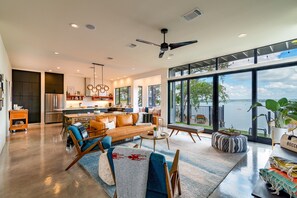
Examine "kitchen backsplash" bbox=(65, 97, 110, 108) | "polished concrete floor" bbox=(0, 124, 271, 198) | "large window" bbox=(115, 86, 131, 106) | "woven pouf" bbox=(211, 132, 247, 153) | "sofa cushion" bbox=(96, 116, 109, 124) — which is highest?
"large window" bbox=(115, 86, 131, 106)

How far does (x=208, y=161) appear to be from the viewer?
3.27 metres

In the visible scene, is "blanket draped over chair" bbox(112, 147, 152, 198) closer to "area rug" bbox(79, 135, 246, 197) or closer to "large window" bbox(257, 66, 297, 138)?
"area rug" bbox(79, 135, 246, 197)

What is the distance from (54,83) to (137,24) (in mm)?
7646

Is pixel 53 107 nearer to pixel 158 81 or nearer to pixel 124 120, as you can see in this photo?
pixel 124 120

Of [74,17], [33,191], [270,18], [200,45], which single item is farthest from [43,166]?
[270,18]

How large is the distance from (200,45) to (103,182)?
431cm

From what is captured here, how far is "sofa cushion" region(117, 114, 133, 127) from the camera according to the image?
16.7 feet

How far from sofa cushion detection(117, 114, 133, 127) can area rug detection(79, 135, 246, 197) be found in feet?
3.72

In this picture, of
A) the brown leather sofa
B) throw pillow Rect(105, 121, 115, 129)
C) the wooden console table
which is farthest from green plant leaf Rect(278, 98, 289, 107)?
the wooden console table

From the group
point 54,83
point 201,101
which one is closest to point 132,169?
point 201,101

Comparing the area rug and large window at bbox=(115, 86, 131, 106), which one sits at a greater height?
large window at bbox=(115, 86, 131, 106)

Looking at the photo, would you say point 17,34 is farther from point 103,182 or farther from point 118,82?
point 118,82

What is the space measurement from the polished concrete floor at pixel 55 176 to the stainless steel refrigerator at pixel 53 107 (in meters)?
4.51

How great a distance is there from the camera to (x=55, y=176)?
2633 mm
